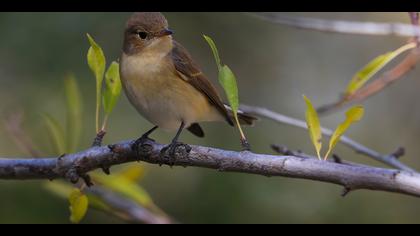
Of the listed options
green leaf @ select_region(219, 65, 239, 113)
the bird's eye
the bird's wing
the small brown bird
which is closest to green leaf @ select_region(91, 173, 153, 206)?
the small brown bird

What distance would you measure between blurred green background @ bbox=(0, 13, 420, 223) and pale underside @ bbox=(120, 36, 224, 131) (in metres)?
0.66

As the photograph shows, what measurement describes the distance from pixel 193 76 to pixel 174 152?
1.17 meters

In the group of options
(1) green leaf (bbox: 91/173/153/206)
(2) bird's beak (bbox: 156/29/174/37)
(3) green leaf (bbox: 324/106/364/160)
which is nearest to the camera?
(3) green leaf (bbox: 324/106/364/160)

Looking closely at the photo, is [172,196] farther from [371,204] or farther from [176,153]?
[176,153]

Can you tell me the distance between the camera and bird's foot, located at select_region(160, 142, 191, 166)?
221 cm

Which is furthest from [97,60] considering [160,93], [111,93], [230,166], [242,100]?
[242,100]

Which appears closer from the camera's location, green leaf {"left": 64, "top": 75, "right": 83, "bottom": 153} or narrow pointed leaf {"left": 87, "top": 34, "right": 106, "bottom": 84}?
narrow pointed leaf {"left": 87, "top": 34, "right": 106, "bottom": 84}

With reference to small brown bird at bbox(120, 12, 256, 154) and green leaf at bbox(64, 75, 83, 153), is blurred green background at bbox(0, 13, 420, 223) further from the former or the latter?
green leaf at bbox(64, 75, 83, 153)

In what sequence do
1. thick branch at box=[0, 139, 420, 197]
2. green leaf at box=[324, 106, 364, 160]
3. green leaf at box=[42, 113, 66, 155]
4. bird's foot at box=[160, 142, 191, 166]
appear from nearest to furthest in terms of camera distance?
thick branch at box=[0, 139, 420, 197]
green leaf at box=[324, 106, 364, 160]
bird's foot at box=[160, 142, 191, 166]
green leaf at box=[42, 113, 66, 155]

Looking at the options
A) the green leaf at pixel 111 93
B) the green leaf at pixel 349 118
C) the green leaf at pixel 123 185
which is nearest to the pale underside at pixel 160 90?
the green leaf at pixel 123 185

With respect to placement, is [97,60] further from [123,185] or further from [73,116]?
[123,185]

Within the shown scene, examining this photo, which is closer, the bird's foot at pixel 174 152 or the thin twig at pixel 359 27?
the bird's foot at pixel 174 152

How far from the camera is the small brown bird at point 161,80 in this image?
3256 mm

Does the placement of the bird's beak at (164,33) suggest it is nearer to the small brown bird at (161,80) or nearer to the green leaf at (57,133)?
the small brown bird at (161,80)
